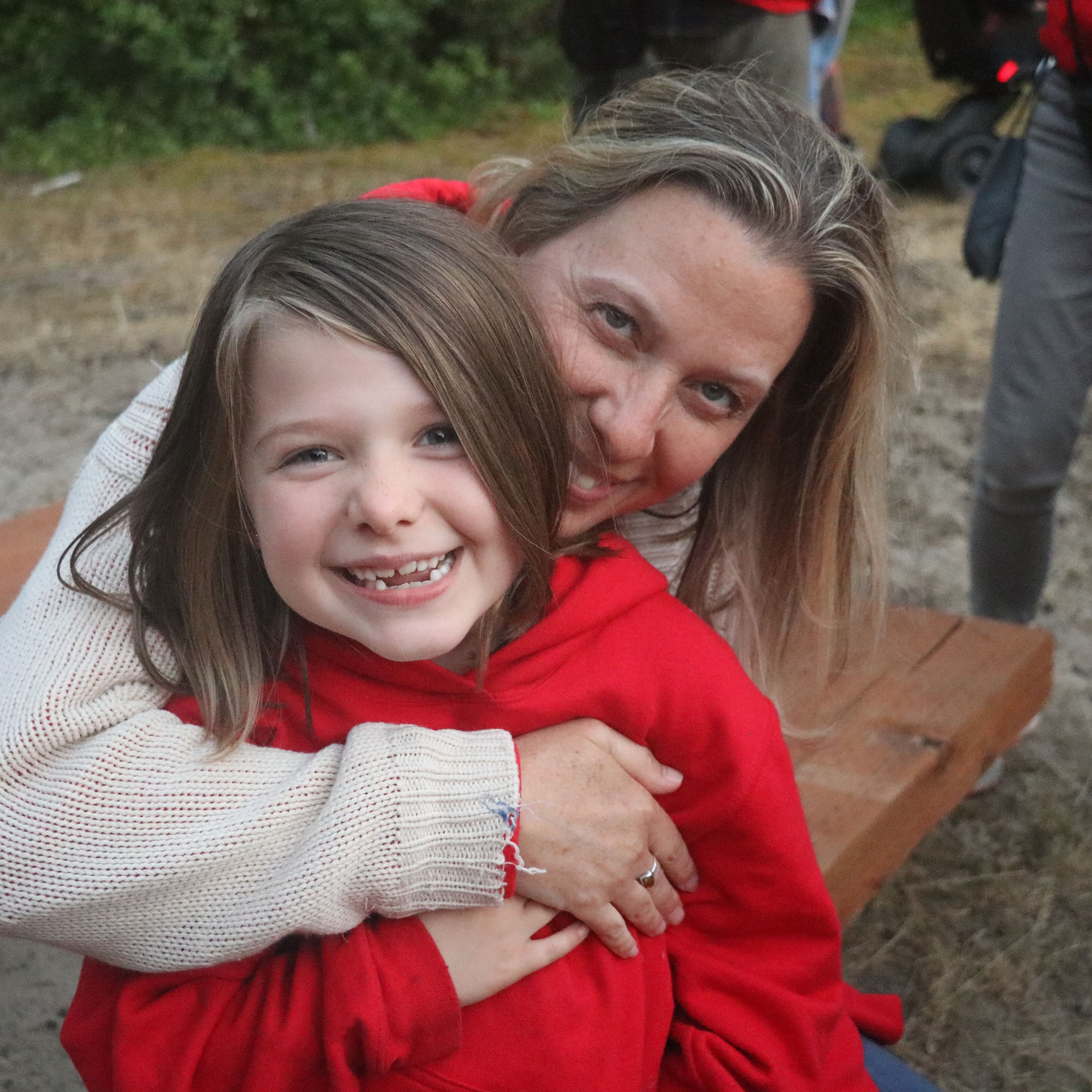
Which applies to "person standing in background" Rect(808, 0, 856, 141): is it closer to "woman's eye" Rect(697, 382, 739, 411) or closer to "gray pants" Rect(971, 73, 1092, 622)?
"gray pants" Rect(971, 73, 1092, 622)

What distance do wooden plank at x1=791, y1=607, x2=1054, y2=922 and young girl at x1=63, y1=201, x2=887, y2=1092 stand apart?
47 centimetres

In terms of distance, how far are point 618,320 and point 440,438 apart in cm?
34

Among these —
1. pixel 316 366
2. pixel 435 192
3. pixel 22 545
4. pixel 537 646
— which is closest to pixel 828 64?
pixel 435 192

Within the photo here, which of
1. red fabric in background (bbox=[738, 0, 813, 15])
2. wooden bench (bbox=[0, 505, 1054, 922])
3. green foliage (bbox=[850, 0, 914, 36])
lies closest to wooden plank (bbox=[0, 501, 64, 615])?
wooden bench (bbox=[0, 505, 1054, 922])

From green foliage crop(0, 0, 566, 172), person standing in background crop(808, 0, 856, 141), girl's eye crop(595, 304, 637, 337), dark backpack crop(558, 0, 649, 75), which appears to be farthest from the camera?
green foliage crop(0, 0, 566, 172)

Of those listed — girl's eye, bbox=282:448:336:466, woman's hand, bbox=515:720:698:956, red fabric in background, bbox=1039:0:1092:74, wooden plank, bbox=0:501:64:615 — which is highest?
red fabric in background, bbox=1039:0:1092:74

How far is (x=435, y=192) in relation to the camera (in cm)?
180

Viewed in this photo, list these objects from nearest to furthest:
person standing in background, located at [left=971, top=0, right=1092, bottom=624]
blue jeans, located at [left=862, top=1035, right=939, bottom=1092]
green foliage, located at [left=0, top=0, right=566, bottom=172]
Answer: blue jeans, located at [left=862, top=1035, right=939, bottom=1092] < person standing in background, located at [left=971, top=0, right=1092, bottom=624] < green foliage, located at [left=0, top=0, right=566, bottom=172]

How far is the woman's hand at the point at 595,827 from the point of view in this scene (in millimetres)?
1396

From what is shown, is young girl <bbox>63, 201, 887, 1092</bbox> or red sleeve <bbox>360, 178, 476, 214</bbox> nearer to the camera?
young girl <bbox>63, 201, 887, 1092</bbox>

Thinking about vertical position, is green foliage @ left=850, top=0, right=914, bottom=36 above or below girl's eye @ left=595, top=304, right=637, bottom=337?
below

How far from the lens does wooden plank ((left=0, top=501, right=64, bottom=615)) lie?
2150mm

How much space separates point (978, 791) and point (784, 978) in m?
1.69

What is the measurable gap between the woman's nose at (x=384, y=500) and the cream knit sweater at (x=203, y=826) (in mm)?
253
